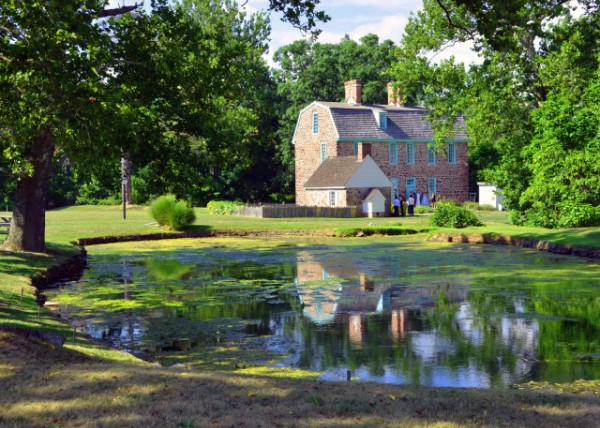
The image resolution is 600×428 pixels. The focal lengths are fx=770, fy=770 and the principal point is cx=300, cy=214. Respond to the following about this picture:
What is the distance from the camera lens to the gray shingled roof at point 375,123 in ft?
218

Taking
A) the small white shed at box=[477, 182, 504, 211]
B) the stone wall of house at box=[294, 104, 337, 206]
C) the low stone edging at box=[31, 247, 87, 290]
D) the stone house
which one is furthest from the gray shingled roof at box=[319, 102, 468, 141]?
the low stone edging at box=[31, 247, 87, 290]

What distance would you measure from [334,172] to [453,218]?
19165mm

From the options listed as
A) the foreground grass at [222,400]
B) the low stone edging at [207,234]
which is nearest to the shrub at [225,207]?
the low stone edging at [207,234]

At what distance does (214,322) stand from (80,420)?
9997 millimetres

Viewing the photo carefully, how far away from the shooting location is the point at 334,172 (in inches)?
2435

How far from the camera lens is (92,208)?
7144 centimetres

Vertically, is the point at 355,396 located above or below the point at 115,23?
below

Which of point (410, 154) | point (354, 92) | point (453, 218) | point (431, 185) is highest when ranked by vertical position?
point (354, 92)

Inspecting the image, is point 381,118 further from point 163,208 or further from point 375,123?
point 163,208

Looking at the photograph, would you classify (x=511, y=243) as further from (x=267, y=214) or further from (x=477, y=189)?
(x=477, y=189)

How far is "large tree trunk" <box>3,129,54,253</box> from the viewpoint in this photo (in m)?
26.2

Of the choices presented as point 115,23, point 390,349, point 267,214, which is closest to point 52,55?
point 390,349

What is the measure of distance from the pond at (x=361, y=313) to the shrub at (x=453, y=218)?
11161mm

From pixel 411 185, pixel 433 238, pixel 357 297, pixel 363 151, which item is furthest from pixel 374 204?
pixel 357 297
